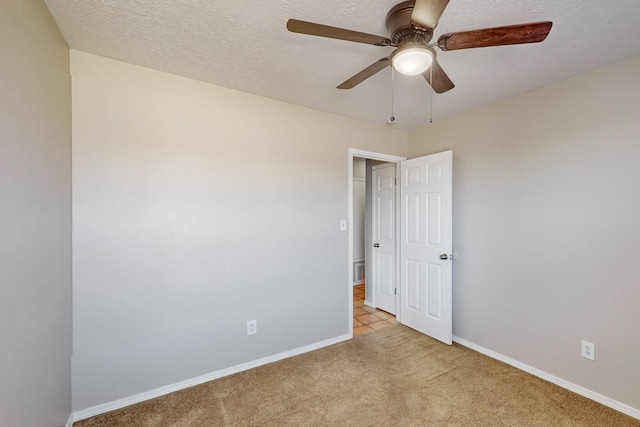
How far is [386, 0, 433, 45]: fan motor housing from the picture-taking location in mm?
1309

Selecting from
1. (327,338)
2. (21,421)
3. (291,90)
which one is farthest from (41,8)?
(327,338)

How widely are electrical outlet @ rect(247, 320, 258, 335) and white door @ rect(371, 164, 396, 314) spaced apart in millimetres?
1992

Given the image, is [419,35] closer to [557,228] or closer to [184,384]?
[557,228]

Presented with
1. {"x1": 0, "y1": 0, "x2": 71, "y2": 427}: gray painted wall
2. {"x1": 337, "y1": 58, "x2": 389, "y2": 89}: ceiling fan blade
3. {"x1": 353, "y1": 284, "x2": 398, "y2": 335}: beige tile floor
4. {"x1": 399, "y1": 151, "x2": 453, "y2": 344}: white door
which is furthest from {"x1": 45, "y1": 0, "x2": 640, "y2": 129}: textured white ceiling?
{"x1": 353, "y1": 284, "x2": 398, "y2": 335}: beige tile floor

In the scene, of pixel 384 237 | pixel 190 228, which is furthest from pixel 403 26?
pixel 384 237

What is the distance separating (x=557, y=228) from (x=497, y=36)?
175 cm

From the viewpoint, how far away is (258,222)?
2.45 meters

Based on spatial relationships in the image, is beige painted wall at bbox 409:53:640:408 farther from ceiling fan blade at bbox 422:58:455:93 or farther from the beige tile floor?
ceiling fan blade at bbox 422:58:455:93

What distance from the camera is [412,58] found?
1309 millimetres

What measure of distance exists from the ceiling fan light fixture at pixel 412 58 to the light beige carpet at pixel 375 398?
216 cm

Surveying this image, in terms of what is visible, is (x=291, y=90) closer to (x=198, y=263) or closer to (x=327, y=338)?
(x=198, y=263)

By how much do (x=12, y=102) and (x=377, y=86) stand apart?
2.18m

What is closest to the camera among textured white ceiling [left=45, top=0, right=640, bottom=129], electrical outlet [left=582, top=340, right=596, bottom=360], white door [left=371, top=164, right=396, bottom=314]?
textured white ceiling [left=45, top=0, right=640, bottom=129]

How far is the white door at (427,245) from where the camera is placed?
9.25ft
